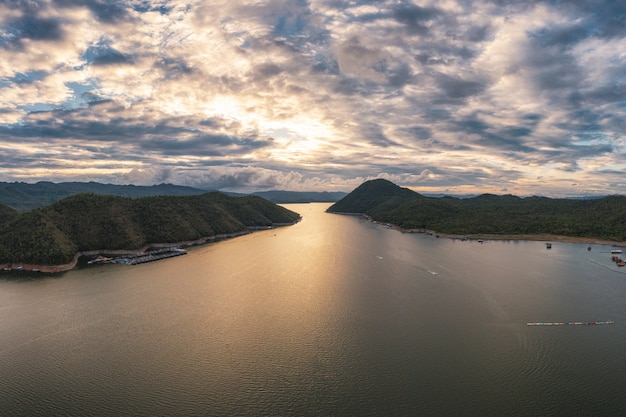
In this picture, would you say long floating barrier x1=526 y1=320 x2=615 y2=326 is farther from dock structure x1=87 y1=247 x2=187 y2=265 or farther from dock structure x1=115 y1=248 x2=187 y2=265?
dock structure x1=87 y1=247 x2=187 y2=265

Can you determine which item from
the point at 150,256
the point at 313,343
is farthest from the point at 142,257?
the point at 313,343

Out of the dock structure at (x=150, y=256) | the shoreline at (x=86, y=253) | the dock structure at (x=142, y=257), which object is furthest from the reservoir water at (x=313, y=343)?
the dock structure at (x=142, y=257)

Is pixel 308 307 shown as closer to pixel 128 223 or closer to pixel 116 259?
pixel 116 259

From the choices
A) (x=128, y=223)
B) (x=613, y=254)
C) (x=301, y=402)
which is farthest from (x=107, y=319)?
(x=613, y=254)

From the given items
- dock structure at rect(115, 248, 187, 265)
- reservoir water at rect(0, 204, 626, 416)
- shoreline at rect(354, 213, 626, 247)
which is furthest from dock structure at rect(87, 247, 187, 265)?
shoreline at rect(354, 213, 626, 247)

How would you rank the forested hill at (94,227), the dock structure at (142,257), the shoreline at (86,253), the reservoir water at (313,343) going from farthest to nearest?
1. the dock structure at (142,257)
2. the forested hill at (94,227)
3. the shoreline at (86,253)
4. the reservoir water at (313,343)

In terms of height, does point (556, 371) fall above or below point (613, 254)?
below

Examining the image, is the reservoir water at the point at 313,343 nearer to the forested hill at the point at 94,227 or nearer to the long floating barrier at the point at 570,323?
the long floating barrier at the point at 570,323
